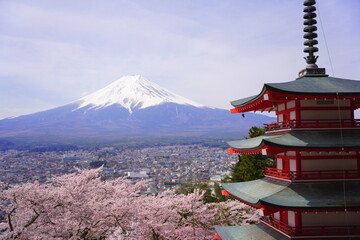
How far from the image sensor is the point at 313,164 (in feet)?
32.7

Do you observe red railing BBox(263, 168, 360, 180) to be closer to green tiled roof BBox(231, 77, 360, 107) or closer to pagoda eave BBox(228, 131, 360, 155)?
pagoda eave BBox(228, 131, 360, 155)

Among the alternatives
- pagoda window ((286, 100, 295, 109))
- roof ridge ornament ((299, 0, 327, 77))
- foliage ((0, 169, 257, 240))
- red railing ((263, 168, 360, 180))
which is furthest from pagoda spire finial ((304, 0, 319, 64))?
foliage ((0, 169, 257, 240))

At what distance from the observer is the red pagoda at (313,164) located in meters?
9.19

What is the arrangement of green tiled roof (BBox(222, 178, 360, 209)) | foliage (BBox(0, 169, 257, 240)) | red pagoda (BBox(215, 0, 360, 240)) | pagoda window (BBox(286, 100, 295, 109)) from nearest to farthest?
1. green tiled roof (BBox(222, 178, 360, 209))
2. red pagoda (BBox(215, 0, 360, 240))
3. pagoda window (BBox(286, 100, 295, 109))
4. foliage (BBox(0, 169, 257, 240))

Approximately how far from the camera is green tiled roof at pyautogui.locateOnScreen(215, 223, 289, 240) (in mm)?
10527

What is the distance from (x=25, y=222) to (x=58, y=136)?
135797mm

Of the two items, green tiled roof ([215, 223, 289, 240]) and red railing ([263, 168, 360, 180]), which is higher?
red railing ([263, 168, 360, 180])

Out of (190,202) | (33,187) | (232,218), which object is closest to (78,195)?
(33,187)

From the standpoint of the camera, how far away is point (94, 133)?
163750 millimetres

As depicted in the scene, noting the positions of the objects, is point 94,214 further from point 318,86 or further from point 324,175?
point 318,86

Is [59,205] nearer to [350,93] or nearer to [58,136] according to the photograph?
[350,93]

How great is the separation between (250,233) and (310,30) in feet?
22.6

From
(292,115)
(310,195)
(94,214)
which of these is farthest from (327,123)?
(94,214)

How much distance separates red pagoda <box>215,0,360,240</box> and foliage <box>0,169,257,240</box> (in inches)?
227
